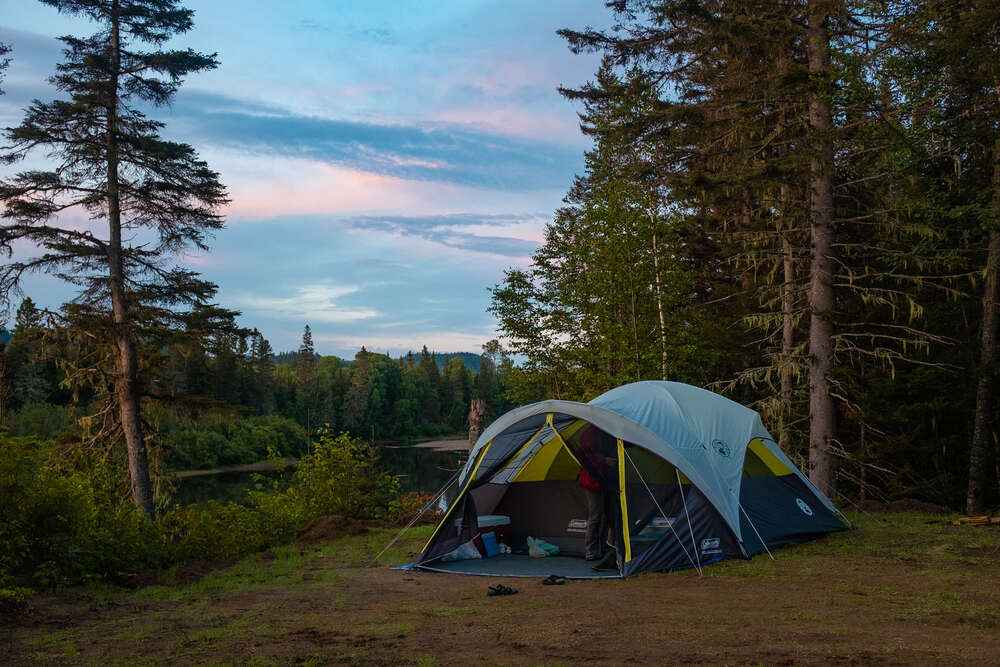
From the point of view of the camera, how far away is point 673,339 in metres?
16.8

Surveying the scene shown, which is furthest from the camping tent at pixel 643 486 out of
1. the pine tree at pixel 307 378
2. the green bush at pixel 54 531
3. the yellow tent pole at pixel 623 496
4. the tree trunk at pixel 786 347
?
the pine tree at pixel 307 378

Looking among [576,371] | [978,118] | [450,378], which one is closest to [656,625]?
[978,118]

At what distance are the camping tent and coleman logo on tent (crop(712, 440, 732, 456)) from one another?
0.10 ft

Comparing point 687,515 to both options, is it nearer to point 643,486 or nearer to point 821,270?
point 643,486

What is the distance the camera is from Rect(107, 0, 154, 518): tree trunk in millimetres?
16109

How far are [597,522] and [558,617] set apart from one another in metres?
3.18

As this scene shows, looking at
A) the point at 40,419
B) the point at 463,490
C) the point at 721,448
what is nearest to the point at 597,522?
the point at 463,490

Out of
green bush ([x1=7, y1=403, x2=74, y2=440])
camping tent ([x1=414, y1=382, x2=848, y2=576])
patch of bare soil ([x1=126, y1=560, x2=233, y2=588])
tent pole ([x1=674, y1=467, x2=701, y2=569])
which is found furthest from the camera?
green bush ([x1=7, y1=403, x2=74, y2=440])

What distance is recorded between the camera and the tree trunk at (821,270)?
1185cm

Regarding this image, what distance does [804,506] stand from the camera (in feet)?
32.3

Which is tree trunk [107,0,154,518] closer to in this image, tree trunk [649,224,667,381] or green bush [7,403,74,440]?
tree trunk [649,224,667,381]

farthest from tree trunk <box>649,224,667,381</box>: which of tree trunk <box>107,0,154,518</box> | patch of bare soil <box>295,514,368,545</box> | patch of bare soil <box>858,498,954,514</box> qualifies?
tree trunk <box>107,0,154,518</box>

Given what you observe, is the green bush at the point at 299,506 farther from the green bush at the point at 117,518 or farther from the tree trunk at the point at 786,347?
the tree trunk at the point at 786,347

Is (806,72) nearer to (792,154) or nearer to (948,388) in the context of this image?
(792,154)
